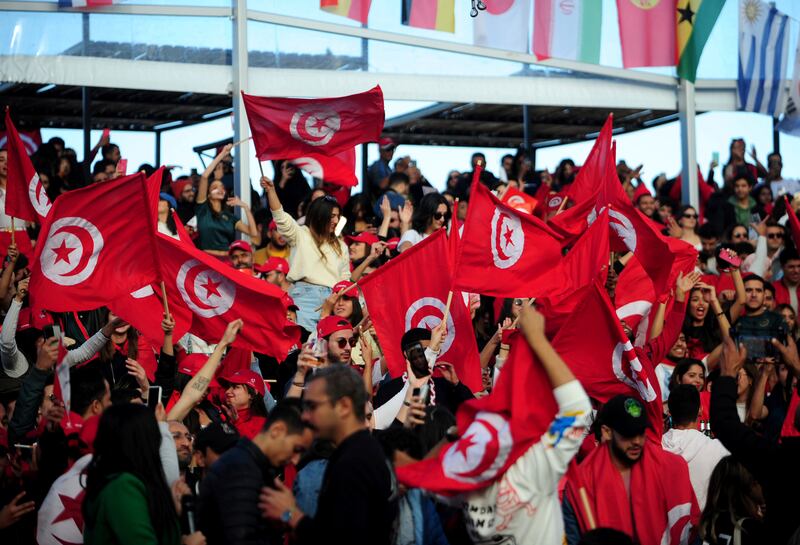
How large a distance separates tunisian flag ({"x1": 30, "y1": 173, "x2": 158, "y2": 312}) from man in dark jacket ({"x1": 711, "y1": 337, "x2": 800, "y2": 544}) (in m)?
4.53

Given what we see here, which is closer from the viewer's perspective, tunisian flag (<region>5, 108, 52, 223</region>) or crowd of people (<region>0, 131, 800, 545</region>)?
crowd of people (<region>0, 131, 800, 545</region>)

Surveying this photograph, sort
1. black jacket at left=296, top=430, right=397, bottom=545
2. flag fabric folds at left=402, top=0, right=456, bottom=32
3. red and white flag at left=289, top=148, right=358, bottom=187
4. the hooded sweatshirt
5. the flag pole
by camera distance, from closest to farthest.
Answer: black jacket at left=296, top=430, right=397, bottom=545
the hooded sweatshirt
the flag pole
red and white flag at left=289, top=148, right=358, bottom=187
flag fabric folds at left=402, top=0, right=456, bottom=32

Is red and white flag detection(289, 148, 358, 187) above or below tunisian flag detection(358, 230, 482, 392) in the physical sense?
above

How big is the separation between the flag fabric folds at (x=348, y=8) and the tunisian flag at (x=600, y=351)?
7854 mm

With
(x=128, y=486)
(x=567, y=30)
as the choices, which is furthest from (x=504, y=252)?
(x=567, y=30)

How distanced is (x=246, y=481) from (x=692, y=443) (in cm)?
344

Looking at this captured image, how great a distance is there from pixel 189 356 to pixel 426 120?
983cm

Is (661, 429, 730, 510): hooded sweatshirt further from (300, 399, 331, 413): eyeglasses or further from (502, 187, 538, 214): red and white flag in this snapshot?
(502, 187, 538, 214): red and white flag

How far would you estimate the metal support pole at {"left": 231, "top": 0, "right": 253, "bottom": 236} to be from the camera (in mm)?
14555

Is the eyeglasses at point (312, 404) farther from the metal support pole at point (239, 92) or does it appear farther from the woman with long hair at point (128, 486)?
the metal support pole at point (239, 92)

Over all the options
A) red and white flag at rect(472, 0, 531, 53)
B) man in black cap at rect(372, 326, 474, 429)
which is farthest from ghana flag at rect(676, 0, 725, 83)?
man in black cap at rect(372, 326, 474, 429)

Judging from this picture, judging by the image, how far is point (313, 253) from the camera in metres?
12.2

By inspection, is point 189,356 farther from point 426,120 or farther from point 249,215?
point 426,120

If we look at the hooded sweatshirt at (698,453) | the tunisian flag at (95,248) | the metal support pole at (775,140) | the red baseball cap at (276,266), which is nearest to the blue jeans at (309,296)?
the red baseball cap at (276,266)
